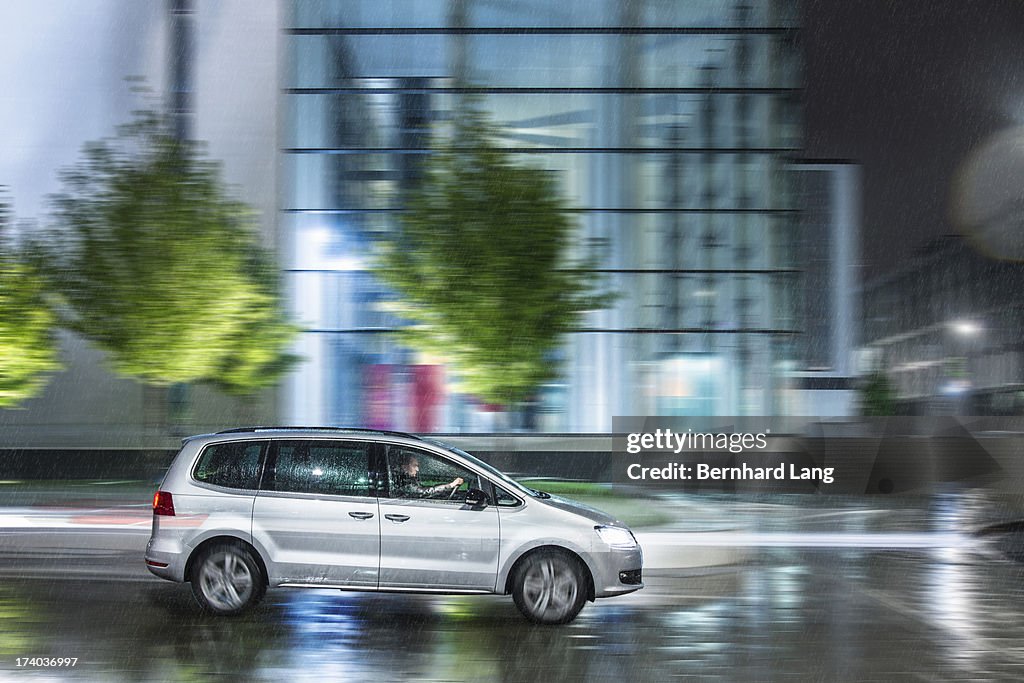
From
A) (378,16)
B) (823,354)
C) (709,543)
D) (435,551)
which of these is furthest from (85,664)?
(823,354)

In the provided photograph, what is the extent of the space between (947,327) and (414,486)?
106 meters

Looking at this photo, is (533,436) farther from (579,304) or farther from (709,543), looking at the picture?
(709,543)

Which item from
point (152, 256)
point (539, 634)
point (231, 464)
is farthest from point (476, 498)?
point (152, 256)

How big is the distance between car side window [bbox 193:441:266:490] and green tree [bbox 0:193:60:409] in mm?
11888

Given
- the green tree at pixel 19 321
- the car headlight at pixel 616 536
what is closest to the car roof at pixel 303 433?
the car headlight at pixel 616 536

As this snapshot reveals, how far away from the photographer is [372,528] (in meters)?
8.16

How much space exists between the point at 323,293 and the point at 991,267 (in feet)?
280

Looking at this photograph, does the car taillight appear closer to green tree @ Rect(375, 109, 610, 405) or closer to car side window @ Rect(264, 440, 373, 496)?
car side window @ Rect(264, 440, 373, 496)

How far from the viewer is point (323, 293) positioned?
24.8 meters

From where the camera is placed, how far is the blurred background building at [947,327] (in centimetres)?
8281

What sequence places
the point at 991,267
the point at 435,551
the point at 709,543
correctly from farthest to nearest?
the point at 991,267, the point at 709,543, the point at 435,551

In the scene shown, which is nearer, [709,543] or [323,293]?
[709,543]

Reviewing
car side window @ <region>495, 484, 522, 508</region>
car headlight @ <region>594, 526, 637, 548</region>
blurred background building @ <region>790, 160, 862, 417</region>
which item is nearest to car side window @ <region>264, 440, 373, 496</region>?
car side window @ <region>495, 484, 522, 508</region>

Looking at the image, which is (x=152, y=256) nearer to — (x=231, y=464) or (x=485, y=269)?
(x=485, y=269)
